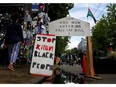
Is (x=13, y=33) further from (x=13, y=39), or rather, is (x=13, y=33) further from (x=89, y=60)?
(x=89, y=60)

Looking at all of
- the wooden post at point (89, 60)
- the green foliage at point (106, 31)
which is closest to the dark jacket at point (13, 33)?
the wooden post at point (89, 60)

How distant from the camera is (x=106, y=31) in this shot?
32812 mm

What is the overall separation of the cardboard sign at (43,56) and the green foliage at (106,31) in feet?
64.6

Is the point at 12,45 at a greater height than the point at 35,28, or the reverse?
the point at 35,28

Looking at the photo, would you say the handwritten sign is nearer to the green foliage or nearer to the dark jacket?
the dark jacket

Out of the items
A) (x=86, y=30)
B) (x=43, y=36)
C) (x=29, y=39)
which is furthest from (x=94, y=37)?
(x=43, y=36)

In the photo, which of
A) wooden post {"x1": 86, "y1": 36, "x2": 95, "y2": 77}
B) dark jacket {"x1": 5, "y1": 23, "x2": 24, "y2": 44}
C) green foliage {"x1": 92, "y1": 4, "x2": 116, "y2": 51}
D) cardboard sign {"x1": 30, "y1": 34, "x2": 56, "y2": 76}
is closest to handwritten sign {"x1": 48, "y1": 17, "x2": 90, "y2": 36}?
dark jacket {"x1": 5, "y1": 23, "x2": 24, "y2": 44}

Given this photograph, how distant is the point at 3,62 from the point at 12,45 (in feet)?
5.10

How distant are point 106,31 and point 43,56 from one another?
86.4 feet

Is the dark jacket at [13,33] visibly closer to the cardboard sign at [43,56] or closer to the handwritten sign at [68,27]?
the handwritten sign at [68,27]

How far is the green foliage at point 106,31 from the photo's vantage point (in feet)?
91.9

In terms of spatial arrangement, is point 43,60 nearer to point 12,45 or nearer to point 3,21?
point 12,45

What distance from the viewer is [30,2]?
1445 cm

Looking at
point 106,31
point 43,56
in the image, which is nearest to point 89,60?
point 43,56
